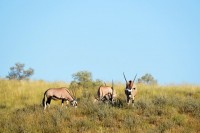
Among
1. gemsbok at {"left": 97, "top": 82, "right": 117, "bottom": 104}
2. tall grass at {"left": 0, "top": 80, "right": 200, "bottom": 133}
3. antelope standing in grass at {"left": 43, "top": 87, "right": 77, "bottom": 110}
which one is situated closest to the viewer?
tall grass at {"left": 0, "top": 80, "right": 200, "bottom": 133}

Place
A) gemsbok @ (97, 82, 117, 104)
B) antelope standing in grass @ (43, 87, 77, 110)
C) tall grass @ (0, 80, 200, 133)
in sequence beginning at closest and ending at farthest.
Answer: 1. tall grass @ (0, 80, 200, 133)
2. antelope standing in grass @ (43, 87, 77, 110)
3. gemsbok @ (97, 82, 117, 104)

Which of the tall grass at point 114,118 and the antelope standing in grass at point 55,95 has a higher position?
the antelope standing in grass at point 55,95

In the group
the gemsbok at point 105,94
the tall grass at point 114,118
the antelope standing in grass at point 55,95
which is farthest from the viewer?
the gemsbok at point 105,94

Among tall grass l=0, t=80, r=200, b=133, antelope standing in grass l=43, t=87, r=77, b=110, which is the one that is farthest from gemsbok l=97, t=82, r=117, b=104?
antelope standing in grass l=43, t=87, r=77, b=110

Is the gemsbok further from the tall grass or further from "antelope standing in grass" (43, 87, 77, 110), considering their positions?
"antelope standing in grass" (43, 87, 77, 110)

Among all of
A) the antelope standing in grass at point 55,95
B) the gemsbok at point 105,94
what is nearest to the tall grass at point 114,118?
the antelope standing in grass at point 55,95

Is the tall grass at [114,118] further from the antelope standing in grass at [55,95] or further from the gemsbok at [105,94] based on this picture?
the gemsbok at [105,94]

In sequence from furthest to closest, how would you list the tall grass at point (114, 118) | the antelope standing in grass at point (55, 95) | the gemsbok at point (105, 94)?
the gemsbok at point (105, 94), the antelope standing in grass at point (55, 95), the tall grass at point (114, 118)

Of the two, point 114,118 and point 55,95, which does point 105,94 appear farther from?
point 114,118

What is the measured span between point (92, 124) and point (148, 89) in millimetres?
9737

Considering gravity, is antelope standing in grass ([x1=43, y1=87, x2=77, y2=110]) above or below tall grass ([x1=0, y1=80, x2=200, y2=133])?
above

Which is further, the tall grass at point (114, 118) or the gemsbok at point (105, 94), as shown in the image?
the gemsbok at point (105, 94)

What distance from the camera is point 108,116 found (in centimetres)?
1722

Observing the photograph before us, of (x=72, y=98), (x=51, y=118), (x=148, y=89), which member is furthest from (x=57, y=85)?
(x=51, y=118)
